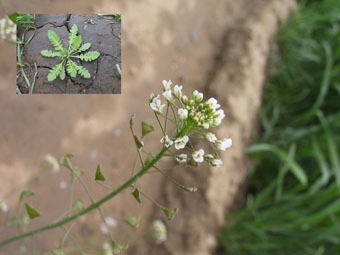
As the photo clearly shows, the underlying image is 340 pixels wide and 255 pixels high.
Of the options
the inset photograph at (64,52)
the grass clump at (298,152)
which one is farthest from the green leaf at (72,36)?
the grass clump at (298,152)

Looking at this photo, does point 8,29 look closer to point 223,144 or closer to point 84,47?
point 84,47

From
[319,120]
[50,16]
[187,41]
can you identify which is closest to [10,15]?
[50,16]

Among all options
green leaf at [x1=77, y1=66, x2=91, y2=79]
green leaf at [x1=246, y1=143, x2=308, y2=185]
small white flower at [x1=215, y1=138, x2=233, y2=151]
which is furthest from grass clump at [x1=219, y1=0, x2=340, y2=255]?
green leaf at [x1=77, y1=66, x2=91, y2=79]

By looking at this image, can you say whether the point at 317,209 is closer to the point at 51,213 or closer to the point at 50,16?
the point at 51,213

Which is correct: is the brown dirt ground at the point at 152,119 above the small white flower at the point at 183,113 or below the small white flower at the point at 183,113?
above

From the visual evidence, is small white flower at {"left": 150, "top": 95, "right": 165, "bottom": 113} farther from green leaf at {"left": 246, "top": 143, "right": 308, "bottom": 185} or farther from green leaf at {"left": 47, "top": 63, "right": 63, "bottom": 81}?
green leaf at {"left": 246, "top": 143, "right": 308, "bottom": 185}

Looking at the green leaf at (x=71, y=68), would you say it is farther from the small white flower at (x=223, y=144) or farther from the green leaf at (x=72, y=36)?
the small white flower at (x=223, y=144)

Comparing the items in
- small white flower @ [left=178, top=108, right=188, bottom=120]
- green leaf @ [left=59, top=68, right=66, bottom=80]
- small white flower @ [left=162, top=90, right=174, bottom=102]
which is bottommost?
small white flower @ [left=178, top=108, right=188, bottom=120]
